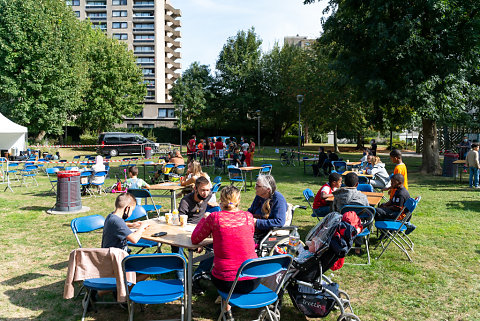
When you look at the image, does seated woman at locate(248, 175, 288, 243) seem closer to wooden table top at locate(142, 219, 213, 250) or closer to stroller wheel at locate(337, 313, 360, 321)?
wooden table top at locate(142, 219, 213, 250)

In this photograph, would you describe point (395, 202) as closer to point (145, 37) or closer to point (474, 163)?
point (474, 163)

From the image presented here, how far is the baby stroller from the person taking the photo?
3639mm

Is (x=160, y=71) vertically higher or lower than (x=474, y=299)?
higher

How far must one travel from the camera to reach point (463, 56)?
14344 mm

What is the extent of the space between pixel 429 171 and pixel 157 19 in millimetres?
60065

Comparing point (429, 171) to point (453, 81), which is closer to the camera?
point (453, 81)

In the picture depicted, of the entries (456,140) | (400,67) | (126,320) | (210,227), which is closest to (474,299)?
(210,227)

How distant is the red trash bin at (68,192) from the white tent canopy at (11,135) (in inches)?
614

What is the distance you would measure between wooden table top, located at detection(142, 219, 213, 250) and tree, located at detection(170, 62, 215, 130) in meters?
39.5

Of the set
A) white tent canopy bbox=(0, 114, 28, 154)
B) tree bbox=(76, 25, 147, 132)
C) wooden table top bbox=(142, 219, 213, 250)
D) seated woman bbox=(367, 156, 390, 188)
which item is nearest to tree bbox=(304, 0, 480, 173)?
seated woman bbox=(367, 156, 390, 188)

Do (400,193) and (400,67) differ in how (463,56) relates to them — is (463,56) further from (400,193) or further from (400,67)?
(400,193)

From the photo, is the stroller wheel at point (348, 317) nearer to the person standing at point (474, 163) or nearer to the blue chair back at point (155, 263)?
the blue chair back at point (155, 263)

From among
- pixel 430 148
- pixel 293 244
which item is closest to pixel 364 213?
pixel 293 244

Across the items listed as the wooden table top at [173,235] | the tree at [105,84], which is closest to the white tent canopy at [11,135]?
the tree at [105,84]
